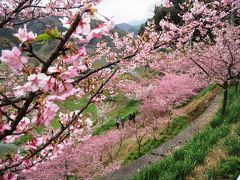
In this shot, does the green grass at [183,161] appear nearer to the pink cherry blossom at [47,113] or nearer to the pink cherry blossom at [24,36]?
the pink cherry blossom at [47,113]

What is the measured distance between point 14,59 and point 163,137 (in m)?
13.3

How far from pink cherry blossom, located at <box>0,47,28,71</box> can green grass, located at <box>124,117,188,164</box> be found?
11.7 m

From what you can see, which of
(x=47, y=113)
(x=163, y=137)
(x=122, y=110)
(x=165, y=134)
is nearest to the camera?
(x=47, y=113)

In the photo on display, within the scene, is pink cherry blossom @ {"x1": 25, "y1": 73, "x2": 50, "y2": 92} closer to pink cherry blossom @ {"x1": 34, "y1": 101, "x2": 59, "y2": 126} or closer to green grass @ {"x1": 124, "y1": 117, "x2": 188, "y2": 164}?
pink cherry blossom @ {"x1": 34, "y1": 101, "x2": 59, "y2": 126}

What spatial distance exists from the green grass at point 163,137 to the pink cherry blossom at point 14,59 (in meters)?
11.7

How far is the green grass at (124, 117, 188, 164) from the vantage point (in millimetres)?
13473

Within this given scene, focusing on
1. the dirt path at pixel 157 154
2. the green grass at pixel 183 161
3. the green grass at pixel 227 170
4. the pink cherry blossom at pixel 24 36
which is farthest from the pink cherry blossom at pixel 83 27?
the dirt path at pixel 157 154

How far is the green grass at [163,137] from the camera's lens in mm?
13473

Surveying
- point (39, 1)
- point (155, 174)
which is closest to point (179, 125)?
point (155, 174)

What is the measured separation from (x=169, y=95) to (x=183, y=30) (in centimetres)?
970

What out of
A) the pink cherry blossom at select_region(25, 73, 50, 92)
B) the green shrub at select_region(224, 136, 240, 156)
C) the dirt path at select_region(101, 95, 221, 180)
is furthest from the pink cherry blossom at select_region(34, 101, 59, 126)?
the dirt path at select_region(101, 95, 221, 180)

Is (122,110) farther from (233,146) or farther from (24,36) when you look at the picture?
(24,36)

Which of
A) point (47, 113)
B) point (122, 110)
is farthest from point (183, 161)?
point (122, 110)

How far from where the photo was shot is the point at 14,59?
168 cm
